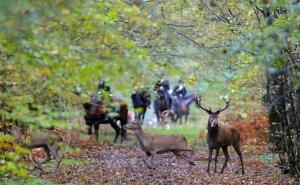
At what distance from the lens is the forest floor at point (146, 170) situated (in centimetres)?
1491

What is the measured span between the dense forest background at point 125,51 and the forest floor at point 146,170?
0.92 m

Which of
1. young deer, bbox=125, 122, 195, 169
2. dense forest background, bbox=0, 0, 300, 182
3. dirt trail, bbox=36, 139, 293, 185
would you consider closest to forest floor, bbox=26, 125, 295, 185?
dirt trail, bbox=36, 139, 293, 185

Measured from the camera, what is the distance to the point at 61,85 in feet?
24.9

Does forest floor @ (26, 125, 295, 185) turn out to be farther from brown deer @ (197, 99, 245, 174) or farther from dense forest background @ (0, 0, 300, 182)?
dense forest background @ (0, 0, 300, 182)

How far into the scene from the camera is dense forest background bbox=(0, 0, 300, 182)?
7125 mm

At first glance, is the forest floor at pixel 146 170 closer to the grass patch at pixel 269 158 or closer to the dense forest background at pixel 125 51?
the grass patch at pixel 269 158

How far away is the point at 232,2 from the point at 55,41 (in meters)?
6.50

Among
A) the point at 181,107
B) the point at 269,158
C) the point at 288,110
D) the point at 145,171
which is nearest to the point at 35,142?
the point at 145,171

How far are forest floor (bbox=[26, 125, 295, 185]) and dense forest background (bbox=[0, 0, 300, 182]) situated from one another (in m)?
0.92

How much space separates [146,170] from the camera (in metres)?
16.4

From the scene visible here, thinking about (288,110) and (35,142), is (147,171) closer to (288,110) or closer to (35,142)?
(35,142)

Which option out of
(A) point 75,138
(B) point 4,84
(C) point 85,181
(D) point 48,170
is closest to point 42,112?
(B) point 4,84

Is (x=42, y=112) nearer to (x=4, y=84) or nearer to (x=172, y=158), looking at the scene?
(x=4, y=84)

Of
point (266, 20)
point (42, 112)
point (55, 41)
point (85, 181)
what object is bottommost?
point (85, 181)
